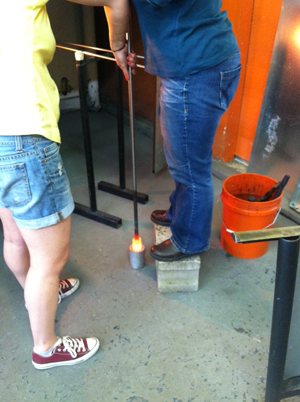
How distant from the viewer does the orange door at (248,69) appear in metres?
2.16

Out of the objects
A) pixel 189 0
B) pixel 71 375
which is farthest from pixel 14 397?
pixel 189 0

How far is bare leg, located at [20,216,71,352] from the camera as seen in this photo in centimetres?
103

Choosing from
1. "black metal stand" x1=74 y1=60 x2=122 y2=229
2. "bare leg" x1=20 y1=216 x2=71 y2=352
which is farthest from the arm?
"bare leg" x1=20 y1=216 x2=71 y2=352

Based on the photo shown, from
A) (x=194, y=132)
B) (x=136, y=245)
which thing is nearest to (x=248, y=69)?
(x=194, y=132)

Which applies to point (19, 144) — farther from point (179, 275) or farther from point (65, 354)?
point (179, 275)

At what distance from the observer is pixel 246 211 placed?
5.44ft

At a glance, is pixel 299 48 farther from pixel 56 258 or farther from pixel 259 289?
pixel 56 258

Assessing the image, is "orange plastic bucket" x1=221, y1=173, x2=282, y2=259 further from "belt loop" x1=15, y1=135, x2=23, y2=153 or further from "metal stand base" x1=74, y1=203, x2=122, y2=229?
"belt loop" x1=15, y1=135, x2=23, y2=153

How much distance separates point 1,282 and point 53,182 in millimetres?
971

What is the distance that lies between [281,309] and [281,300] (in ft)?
0.10

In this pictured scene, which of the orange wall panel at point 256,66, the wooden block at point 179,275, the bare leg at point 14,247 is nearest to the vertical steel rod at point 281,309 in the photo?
the wooden block at point 179,275

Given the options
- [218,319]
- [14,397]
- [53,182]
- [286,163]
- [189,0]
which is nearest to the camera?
[53,182]

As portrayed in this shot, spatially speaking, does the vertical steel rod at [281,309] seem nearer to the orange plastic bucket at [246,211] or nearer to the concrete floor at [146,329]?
the concrete floor at [146,329]

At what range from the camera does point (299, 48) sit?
1911 mm
